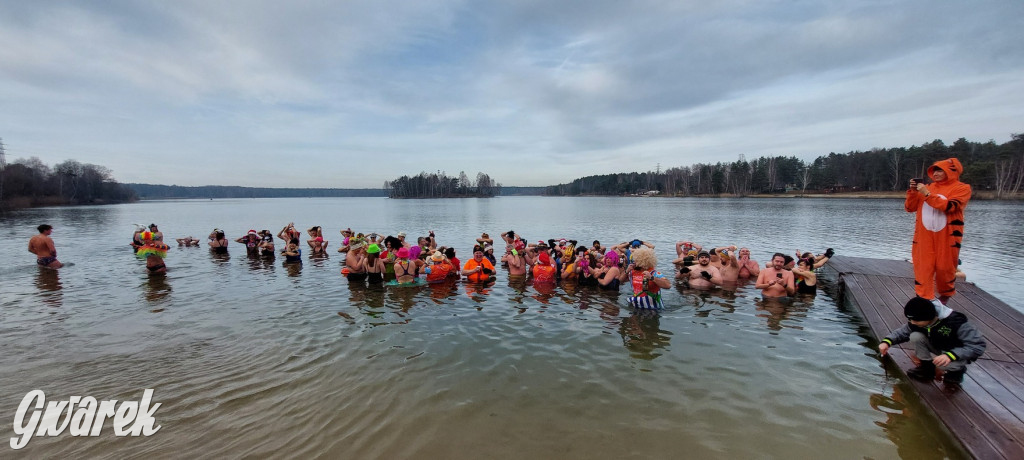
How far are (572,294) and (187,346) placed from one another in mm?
8554

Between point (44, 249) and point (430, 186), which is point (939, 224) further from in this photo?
point (430, 186)

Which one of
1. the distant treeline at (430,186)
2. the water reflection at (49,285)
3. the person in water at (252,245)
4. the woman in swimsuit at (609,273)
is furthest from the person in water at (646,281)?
the distant treeline at (430,186)

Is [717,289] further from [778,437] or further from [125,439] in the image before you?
[125,439]

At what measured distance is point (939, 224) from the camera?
582 cm

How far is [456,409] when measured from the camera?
535 centimetres

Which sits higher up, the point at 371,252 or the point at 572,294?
the point at 371,252

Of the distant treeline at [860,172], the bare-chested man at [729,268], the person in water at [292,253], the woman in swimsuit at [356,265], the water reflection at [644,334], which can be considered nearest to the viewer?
the water reflection at [644,334]

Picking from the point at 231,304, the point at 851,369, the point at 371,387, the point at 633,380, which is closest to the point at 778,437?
the point at 633,380

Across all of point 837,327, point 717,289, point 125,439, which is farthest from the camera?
point 717,289

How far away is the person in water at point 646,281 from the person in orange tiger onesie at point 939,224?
378cm

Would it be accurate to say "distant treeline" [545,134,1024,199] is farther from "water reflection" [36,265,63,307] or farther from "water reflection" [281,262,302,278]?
"water reflection" [36,265,63,307]

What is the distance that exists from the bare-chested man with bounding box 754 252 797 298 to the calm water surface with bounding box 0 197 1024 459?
1.50 ft

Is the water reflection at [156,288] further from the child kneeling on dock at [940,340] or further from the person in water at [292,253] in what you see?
the child kneeling on dock at [940,340]

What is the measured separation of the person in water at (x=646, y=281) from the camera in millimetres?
8234
